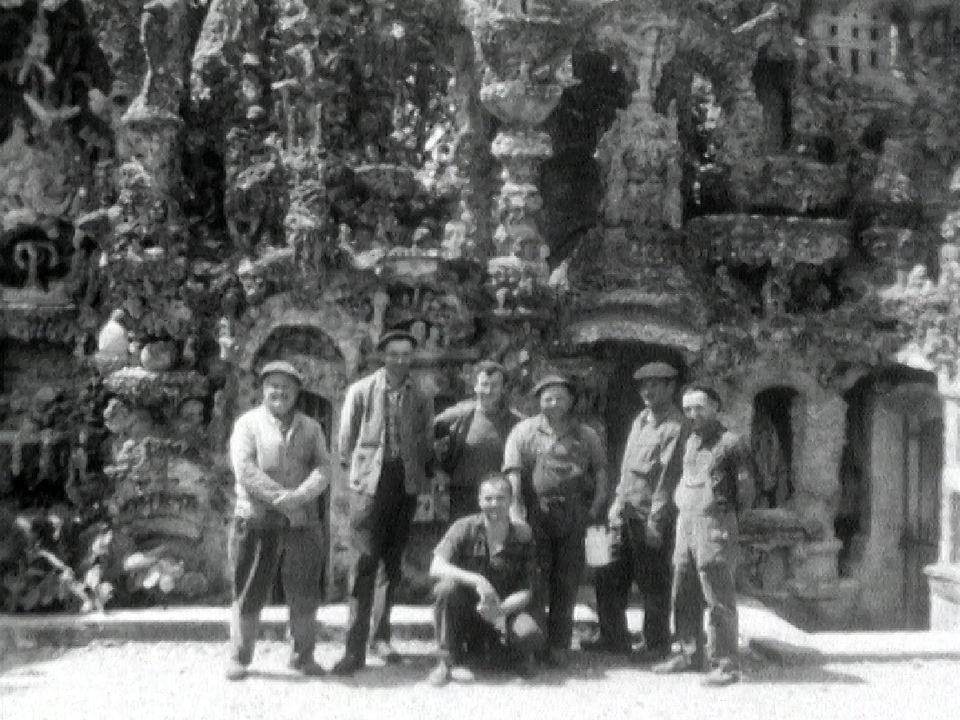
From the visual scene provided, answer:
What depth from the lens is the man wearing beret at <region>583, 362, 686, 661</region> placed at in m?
8.92

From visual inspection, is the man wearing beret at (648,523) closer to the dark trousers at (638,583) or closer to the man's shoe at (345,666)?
the dark trousers at (638,583)

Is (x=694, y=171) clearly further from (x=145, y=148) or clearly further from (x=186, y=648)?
(x=186, y=648)

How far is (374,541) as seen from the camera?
8742 millimetres

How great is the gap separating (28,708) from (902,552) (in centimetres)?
883

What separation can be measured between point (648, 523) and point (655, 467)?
16.1 inches

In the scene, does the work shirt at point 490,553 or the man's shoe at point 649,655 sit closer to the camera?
the work shirt at point 490,553

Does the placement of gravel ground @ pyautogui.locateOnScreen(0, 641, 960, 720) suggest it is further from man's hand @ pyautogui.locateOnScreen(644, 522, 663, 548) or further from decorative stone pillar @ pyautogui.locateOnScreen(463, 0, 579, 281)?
decorative stone pillar @ pyautogui.locateOnScreen(463, 0, 579, 281)

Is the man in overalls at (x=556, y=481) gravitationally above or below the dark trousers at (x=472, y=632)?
above

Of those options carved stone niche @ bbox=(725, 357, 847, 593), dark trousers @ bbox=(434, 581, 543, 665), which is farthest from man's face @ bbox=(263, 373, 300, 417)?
carved stone niche @ bbox=(725, 357, 847, 593)

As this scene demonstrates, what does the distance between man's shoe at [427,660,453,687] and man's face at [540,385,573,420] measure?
72.8 inches

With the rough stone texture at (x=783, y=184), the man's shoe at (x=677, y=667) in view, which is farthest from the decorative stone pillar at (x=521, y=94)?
the man's shoe at (x=677, y=667)

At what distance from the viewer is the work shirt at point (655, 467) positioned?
8.90 m

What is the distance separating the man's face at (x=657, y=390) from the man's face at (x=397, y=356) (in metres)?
1.72

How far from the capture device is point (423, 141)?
12.2m
